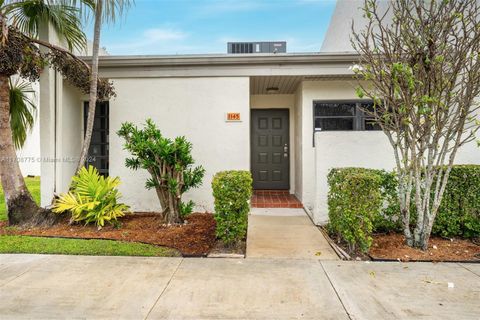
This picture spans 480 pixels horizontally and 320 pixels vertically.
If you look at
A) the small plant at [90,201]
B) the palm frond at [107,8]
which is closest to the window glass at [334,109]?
the palm frond at [107,8]

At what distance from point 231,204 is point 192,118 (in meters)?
3.01

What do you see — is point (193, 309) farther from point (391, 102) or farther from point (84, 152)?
point (84, 152)

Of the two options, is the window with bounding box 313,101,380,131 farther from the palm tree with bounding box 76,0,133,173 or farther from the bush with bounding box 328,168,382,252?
the palm tree with bounding box 76,0,133,173

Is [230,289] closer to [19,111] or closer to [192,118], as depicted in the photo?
[192,118]

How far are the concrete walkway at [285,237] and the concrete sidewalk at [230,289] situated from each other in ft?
0.94

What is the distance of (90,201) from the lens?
17.8 feet

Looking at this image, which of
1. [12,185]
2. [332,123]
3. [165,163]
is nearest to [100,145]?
[12,185]

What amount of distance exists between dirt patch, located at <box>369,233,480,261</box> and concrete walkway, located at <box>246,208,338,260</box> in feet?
2.47

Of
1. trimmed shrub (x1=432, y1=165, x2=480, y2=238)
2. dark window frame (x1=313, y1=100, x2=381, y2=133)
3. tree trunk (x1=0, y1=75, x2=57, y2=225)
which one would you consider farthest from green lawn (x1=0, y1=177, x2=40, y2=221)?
trimmed shrub (x1=432, y1=165, x2=480, y2=238)

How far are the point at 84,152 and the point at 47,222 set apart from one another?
1445 millimetres

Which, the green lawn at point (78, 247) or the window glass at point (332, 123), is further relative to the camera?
the window glass at point (332, 123)

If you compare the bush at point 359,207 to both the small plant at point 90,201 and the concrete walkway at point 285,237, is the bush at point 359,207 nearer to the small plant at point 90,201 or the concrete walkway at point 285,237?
the concrete walkway at point 285,237

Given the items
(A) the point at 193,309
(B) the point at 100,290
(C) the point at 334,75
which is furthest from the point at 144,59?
(A) the point at 193,309

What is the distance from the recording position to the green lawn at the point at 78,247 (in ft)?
14.0
